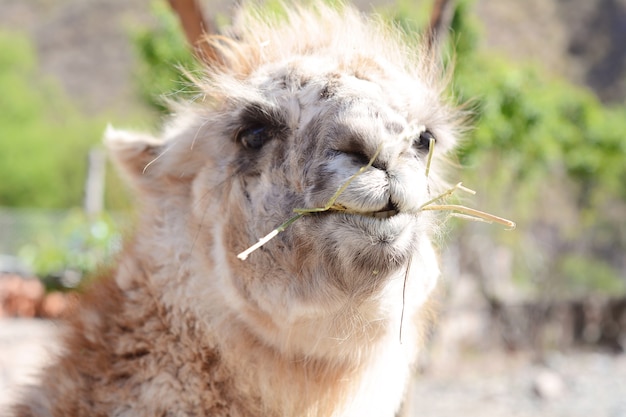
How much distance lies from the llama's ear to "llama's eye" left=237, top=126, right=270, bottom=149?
59 cm

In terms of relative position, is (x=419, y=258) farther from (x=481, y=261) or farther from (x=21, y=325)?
(x=481, y=261)

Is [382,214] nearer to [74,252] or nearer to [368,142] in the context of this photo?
[368,142]

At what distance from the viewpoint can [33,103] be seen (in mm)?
48750

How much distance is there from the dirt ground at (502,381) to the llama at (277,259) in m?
4.70

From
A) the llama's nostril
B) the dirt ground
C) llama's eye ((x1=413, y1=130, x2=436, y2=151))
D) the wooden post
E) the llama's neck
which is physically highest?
the llama's nostril

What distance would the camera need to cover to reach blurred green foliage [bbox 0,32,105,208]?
4478 cm

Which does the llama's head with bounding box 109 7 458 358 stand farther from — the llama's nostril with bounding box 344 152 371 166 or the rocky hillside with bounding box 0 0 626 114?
the rocky hillside with bounding box 0 0 626 114

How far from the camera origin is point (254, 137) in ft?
8.52

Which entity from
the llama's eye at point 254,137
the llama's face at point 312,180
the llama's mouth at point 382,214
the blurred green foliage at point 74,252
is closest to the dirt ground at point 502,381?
the blurred green foliage at point 74,252

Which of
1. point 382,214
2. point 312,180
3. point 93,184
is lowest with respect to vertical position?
point 93,184

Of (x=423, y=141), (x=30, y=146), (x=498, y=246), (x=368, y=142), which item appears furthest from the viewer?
(x=30, y=146)

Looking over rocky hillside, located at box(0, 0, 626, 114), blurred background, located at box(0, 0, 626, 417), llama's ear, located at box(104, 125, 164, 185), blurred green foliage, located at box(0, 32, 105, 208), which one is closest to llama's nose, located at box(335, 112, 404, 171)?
blurred background, located at box(0, 0, 626, 417)

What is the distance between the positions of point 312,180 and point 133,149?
1181 mm

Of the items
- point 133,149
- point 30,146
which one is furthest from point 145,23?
point 133,149
